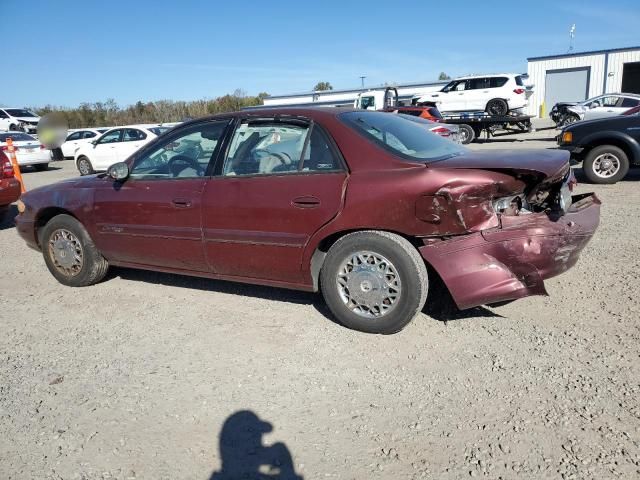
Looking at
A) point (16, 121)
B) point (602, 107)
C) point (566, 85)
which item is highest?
point (566, 85)

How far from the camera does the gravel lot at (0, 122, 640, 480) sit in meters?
2.44

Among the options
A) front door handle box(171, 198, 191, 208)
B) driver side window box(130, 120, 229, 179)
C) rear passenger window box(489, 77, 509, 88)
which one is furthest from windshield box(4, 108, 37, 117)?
front door handle box(171, 198, 191, 208)

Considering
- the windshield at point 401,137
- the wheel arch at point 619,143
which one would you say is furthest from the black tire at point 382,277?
the wheel arch at point 619,143

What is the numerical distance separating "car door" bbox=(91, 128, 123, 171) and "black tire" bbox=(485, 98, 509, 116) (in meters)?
15.1

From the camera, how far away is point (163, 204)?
169 inches

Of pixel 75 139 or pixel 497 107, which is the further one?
pixel 75 139

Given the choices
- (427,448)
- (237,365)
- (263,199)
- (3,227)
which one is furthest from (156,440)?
(3,227)

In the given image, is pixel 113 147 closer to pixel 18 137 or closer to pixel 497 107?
pixel 18 137

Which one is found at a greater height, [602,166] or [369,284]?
[602,166]

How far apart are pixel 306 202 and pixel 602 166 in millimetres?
7648

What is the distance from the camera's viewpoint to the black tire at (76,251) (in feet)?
16.1

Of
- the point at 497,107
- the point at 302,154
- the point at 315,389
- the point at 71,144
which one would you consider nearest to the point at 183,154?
the point at 302,154

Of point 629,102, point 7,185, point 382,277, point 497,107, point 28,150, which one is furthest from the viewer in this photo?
point 497,107

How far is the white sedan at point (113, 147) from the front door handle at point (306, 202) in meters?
14.2
